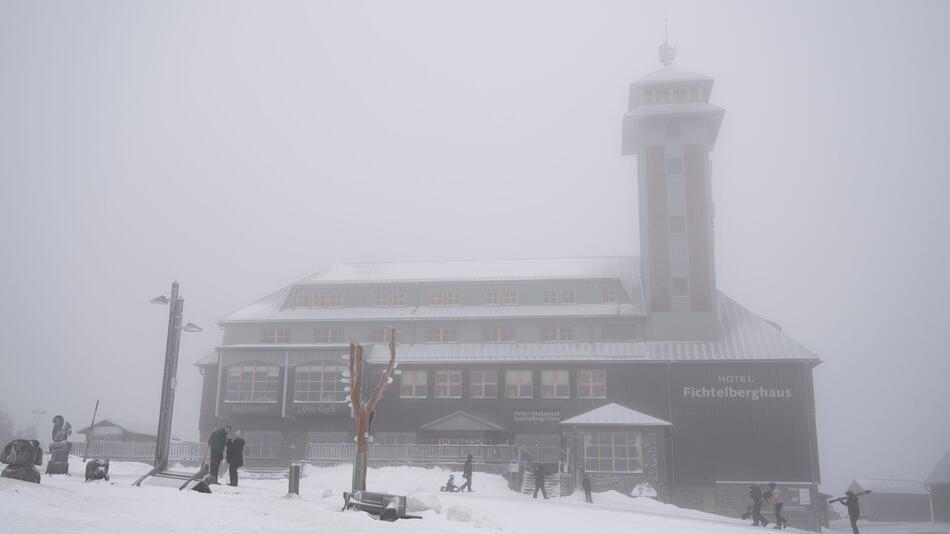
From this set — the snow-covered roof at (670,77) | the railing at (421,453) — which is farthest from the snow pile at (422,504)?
the snow-covered roof at (670,77)

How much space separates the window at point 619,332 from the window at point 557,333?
2031 millimetres

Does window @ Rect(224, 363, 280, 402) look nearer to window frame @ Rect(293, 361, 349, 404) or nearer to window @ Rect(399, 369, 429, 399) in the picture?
window frame @ Rect(293, 361, 349, 404)

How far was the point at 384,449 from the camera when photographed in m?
46.2

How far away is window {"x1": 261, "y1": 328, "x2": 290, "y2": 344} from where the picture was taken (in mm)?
56562

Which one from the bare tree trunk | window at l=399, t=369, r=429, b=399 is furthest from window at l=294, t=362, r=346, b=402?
the bare tree trunk

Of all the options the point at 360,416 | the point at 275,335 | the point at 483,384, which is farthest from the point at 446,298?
the point at 360,416

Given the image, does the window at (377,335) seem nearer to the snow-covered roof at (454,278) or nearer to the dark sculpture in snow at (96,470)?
the snow-covered roof at (454,278)

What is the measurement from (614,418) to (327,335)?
1986 centimetres

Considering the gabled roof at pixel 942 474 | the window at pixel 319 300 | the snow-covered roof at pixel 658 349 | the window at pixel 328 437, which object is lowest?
the gabled roof at pixel 942 474

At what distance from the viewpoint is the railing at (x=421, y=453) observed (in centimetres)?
4519

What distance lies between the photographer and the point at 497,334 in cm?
5506

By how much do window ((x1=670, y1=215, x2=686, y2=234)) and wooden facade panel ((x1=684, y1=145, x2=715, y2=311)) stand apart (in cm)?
32

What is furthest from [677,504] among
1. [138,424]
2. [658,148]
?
[138,424]

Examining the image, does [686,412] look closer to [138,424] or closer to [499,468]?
[499,468]
